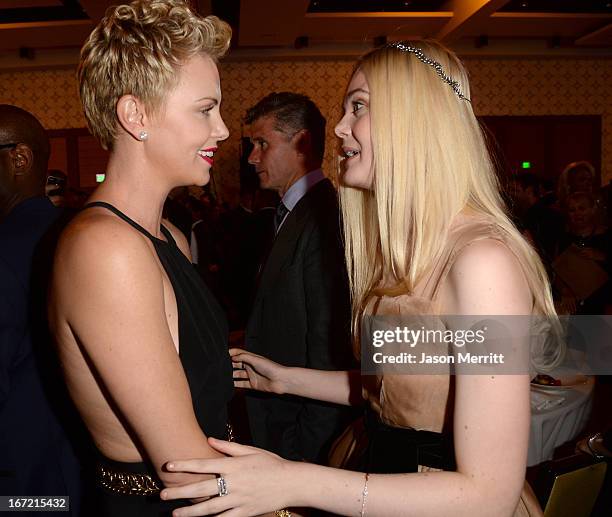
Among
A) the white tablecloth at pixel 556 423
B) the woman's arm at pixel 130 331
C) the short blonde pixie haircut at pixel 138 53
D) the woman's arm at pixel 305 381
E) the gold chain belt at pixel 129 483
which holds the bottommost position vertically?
the white tablecloth at pixel 556 423

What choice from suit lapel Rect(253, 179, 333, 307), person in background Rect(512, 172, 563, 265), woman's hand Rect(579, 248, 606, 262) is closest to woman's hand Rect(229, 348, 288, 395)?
suit lapel Rect(253, 179, 333, 307)

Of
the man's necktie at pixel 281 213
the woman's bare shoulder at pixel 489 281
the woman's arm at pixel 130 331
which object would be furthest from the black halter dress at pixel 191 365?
the man's necktie at pixel 281 213

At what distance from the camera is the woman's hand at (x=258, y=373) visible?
1881 mm

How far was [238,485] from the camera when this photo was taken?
43.4 inches

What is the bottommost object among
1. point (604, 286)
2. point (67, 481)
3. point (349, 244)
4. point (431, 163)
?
point (67, 481)

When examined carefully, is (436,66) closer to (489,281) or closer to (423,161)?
(423,161)

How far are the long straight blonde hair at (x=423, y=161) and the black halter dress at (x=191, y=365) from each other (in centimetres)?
49

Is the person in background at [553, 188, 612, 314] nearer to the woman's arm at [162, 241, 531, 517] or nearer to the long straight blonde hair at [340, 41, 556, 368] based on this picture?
the long straight blonde hair at [340, 41, 556, 368]

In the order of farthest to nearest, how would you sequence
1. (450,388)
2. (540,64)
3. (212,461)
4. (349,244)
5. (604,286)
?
1. (540,64)
2. (604,286)
3. (349,244)
4. (450,388)
5. (212,461)

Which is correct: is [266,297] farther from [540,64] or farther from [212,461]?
[540,64]

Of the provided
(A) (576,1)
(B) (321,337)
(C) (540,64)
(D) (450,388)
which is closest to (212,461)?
(D) (450,388)

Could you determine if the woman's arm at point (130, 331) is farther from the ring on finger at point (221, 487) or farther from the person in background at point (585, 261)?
the person in background at point (585, 261)

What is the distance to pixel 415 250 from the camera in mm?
1349

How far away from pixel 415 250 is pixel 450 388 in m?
0.33
